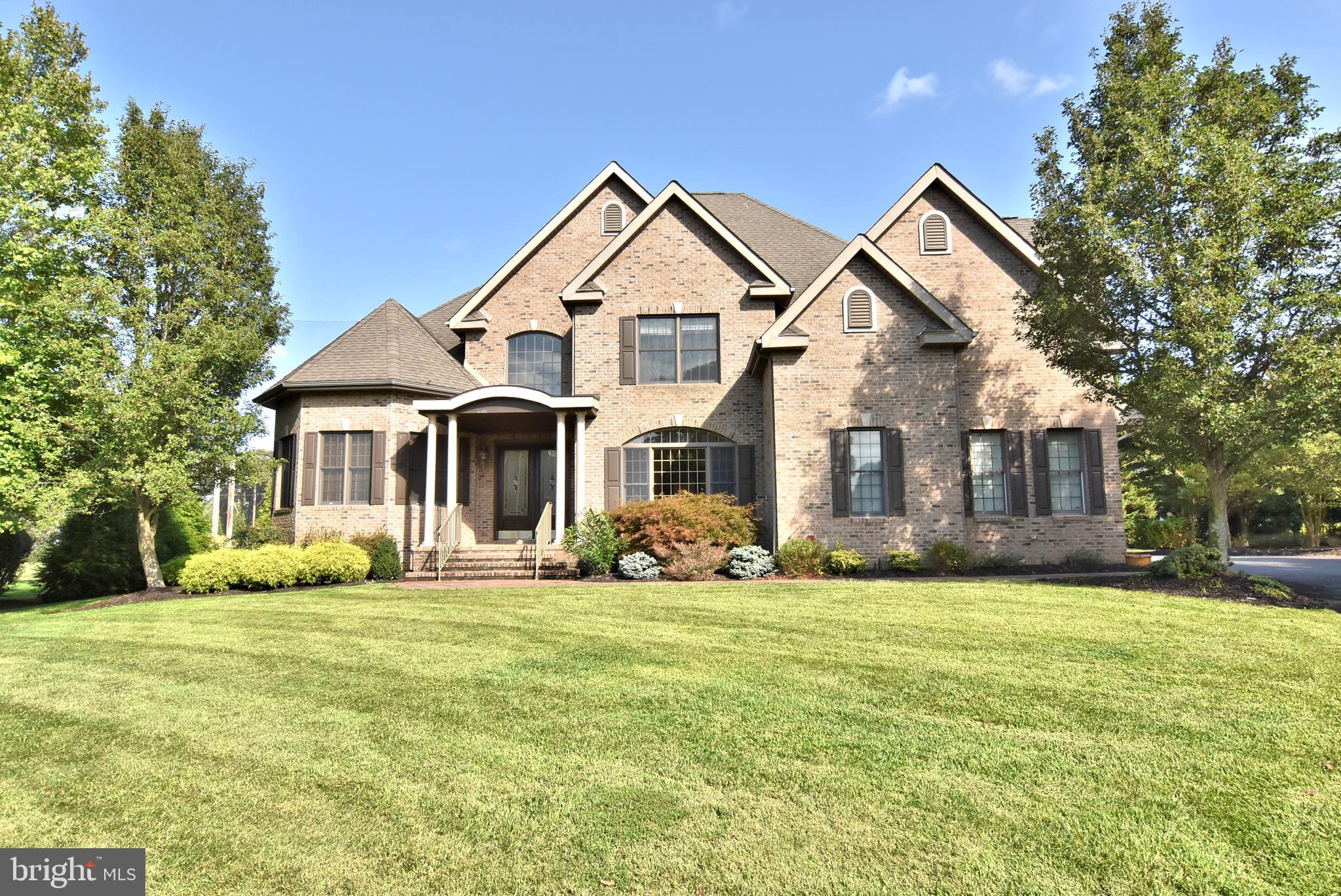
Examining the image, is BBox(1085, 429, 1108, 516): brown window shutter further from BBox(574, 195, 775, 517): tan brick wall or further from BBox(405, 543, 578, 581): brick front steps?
BBox(405, 543, 578, 581): brick front steps

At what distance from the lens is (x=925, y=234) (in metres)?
17.1

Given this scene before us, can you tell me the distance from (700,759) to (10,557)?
20513 mm

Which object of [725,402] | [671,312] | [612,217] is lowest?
[725,402]

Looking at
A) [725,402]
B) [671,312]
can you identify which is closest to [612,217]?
[671,312]

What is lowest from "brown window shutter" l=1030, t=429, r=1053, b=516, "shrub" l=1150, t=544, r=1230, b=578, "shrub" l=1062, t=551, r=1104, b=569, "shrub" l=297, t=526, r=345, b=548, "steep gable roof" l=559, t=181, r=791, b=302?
"shrub" l=1062, t=551, r=1104, b=569

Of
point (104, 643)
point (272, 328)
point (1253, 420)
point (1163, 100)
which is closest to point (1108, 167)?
point (1163, 100)

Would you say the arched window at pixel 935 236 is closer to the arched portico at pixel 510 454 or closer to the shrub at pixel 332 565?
the arched portico at pixel 510 454

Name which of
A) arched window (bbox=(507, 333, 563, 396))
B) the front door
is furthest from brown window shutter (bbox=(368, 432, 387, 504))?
Result: arched window (bbox=(507, 333, 563, 396))

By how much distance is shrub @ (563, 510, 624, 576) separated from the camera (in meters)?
14.6

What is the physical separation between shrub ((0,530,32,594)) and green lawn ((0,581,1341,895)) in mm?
11967

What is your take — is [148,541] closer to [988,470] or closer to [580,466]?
[580,466]

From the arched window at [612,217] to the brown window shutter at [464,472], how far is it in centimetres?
717

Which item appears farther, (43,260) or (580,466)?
(580,466)

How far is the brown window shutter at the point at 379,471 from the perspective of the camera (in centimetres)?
1642
